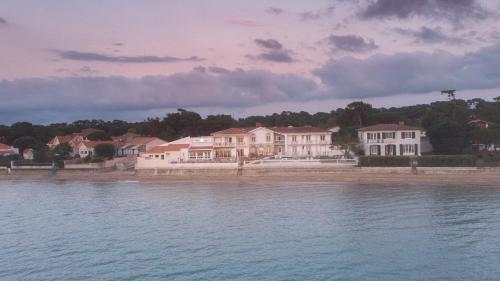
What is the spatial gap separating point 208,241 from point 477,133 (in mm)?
49151

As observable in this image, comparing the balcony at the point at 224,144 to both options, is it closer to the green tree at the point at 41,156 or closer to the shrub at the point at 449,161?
the green tree at the point at 41,156

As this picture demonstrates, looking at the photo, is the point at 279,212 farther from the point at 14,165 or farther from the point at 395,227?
the point at 14,165

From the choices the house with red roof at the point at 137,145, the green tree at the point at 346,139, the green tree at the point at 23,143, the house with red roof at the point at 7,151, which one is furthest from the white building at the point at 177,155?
the green tree at the point at 23,143

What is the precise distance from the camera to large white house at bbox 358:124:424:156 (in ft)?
207

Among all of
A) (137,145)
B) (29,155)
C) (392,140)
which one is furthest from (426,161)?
(29,155)

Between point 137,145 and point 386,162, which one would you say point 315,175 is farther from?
point 137,145

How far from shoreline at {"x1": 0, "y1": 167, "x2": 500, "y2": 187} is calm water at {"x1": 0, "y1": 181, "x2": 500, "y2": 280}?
749cm

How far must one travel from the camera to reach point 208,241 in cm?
2394

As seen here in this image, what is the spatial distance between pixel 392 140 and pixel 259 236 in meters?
42.2

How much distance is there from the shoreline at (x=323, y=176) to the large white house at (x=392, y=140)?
10.6 meters

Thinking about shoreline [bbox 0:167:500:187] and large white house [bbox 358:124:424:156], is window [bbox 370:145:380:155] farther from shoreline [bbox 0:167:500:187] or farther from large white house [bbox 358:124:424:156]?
shoreline [bbox 0:167:500:187]

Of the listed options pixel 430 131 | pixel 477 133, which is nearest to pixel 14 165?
pixel 430 131

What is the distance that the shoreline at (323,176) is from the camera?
49.3 meters

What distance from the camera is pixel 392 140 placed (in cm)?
6372
